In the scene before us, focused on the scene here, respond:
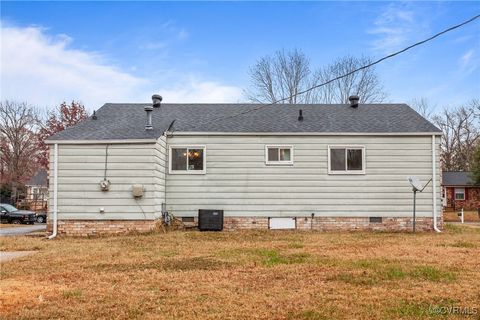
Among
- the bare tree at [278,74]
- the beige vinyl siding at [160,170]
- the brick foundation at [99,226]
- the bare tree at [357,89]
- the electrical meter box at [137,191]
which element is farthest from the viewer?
the bare tree at [278,74]

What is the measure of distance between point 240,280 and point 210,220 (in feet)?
25.8

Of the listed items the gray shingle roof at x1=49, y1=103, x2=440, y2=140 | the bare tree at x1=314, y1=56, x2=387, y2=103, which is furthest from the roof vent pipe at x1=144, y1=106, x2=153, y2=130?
the bare tree at x1=314, y1=56, x2=387, y2=103

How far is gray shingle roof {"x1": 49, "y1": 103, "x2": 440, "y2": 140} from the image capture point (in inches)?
555

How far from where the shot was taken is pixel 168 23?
16047mm

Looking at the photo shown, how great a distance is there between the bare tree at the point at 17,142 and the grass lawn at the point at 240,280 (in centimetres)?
3105

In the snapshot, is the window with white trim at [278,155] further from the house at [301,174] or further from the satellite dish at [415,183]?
the satellite dish at [415,183]

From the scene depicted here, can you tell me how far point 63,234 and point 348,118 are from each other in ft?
31.6

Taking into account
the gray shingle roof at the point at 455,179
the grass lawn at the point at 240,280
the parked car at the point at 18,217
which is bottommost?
the parked car at the point at 18,217

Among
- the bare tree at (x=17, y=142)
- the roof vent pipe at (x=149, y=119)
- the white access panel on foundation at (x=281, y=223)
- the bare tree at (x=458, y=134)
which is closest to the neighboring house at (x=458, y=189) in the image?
the bare tree at (x=458, y=134)

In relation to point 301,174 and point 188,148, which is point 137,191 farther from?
point 301,174

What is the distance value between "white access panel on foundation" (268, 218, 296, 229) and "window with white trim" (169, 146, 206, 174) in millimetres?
2661

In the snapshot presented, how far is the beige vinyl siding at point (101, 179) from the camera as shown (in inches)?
503

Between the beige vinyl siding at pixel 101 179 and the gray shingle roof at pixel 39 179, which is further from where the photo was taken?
the gray shingle roof at pixel 39 179

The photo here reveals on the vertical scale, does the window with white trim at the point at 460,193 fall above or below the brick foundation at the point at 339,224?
above
